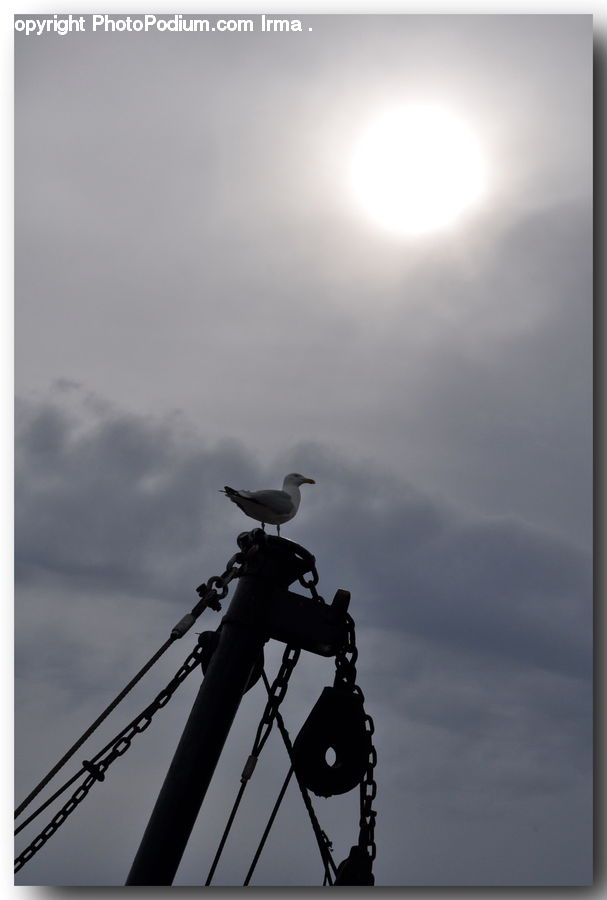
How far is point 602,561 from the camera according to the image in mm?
4574

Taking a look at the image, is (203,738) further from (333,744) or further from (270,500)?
(270,500)

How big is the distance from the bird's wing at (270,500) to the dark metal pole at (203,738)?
2.56 feet

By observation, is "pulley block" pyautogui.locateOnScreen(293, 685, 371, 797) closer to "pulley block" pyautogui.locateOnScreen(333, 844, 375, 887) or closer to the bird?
"pulley block" pyautogui.locateOnScreen(333, 844, 375, 887)

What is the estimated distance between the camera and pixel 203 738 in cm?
417

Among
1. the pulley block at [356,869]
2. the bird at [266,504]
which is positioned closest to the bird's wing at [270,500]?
the bird at [266,504]

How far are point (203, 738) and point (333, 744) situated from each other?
26.4 inches

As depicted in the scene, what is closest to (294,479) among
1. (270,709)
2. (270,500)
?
(270,500)

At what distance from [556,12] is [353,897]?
4273 millimetres

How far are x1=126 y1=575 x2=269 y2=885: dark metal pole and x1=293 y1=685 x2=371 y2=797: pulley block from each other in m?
0.42

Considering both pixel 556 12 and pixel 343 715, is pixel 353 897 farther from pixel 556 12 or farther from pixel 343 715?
pixel 556 12

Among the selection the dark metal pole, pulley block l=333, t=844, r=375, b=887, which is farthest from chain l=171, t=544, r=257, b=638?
pulley block l=333, t=844, r=375, b=887

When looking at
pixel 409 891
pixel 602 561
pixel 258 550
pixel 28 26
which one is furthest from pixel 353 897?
pixel 28 26

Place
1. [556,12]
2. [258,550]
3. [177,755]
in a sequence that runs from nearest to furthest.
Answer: [177,755] → [258,550] → [556,12]

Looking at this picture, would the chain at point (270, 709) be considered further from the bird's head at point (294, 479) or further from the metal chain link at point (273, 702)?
the bird's head at point (294, 479)
